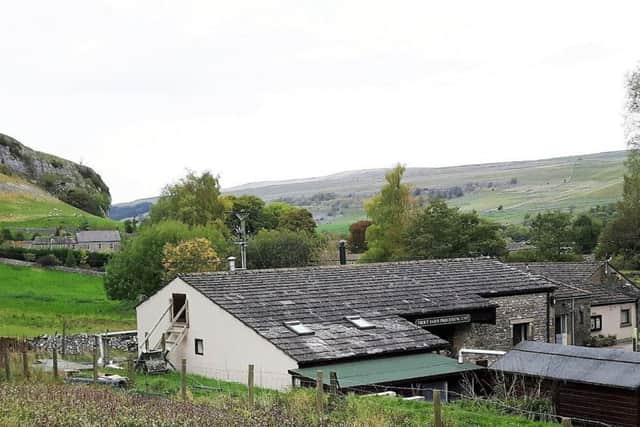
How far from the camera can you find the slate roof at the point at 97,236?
9411cm

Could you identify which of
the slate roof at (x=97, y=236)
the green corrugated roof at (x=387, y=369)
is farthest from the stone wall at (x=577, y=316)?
the slate roof at (x=97, y=236)

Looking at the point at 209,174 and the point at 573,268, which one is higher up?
the point at 209,174

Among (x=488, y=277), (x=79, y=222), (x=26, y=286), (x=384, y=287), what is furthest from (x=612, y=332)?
(x=79, y=222)

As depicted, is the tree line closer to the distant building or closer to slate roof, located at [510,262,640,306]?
the distant building

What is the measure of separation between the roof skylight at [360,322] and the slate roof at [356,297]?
142mm

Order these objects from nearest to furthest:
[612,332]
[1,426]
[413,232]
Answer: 1. [1,426]
2. [612,332]
3. [413,232]

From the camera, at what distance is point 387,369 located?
866 inches

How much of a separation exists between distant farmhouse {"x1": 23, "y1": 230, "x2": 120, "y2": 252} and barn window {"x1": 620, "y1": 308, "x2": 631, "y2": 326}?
5760 cm

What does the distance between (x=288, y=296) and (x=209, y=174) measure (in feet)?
167

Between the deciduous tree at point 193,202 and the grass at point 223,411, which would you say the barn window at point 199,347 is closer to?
the grass at point 223,411

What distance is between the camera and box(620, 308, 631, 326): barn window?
4041 centimetres

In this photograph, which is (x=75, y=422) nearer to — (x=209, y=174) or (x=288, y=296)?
(x=288, y=296)

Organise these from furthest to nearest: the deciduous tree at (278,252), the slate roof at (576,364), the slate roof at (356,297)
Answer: the deciduous tree at (278,252)
the slate roof at (356,297)
the slate roof at (576,364)

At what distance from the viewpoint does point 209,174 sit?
76.4 metres
